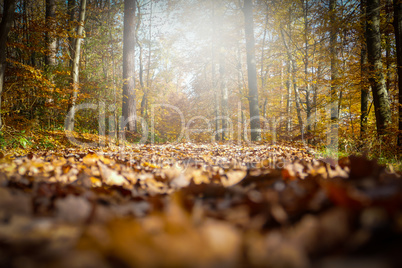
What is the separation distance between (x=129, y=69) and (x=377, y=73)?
8027 mm

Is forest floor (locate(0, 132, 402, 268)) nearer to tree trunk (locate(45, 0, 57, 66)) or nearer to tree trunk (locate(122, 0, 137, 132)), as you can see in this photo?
tree trunk (locate(45, 0, 57, 66))

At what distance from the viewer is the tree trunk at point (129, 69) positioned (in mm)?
8367

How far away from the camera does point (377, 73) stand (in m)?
5.14

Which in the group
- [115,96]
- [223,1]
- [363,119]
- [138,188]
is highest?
[223,1]

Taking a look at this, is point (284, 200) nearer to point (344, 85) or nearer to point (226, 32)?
point (344, 85)

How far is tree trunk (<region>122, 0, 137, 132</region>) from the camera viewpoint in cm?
837

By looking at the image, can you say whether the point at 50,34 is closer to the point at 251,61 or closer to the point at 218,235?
the point at 251,61

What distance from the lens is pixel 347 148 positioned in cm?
550

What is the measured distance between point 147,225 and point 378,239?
581 millimetres

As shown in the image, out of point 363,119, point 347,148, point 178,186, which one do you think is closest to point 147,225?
point 178,186

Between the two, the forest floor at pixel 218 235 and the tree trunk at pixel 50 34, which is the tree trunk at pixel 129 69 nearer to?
the tree trunk at pixel 50 34

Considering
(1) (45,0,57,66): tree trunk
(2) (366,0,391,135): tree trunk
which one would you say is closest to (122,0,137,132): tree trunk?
(1) (45,0,57,66): tree trunk

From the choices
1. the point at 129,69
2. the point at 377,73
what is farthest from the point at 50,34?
the point at 377,73

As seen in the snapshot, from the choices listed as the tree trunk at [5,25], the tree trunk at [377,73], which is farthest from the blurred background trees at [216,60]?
the tree trunk at [5,25]
